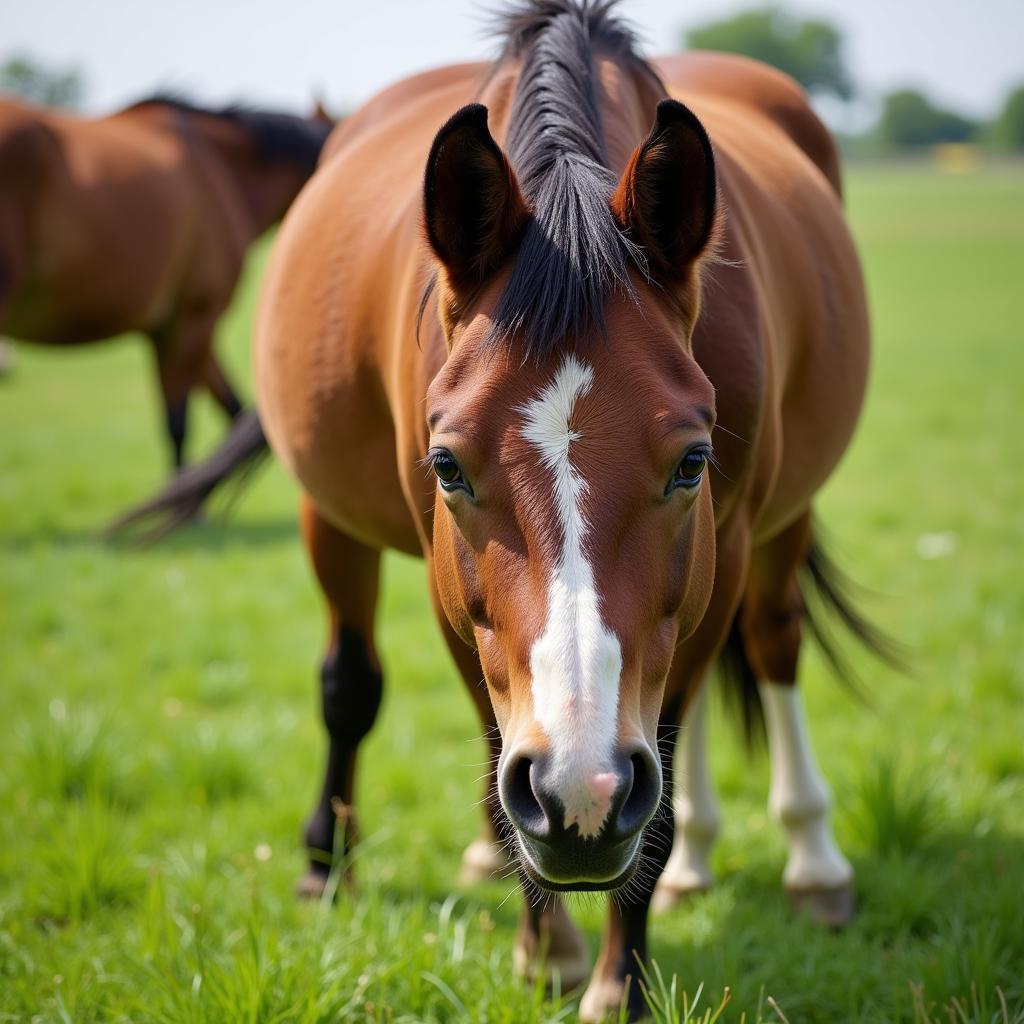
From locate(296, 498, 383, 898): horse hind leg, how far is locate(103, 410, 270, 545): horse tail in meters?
1.22

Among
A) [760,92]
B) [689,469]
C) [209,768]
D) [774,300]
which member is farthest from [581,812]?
[760,92]

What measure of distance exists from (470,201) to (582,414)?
0.48m

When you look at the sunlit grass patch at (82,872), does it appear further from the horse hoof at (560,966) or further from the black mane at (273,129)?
the black mane at (273,129)

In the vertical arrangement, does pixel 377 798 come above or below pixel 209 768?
below

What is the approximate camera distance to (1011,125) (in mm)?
102625

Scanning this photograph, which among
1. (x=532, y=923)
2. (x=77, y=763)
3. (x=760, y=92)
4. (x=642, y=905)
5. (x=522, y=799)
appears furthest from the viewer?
(x=77, y=763)

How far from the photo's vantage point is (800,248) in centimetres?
312

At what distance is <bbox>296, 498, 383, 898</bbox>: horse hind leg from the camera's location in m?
3.41

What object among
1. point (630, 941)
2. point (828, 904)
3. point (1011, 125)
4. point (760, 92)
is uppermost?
point (760, 92)

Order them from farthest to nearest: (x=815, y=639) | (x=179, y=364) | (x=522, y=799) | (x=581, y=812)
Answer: (x=179, y=364) → (x=815, y=639) → (x=522, y=799) → (x=581, y=812)

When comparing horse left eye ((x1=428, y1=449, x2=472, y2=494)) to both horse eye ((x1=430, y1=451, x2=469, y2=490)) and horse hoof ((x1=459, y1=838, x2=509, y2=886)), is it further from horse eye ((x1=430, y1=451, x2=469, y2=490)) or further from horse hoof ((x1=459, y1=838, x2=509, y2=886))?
horse hoof ((x1=459, y1=838, x2=509, y2=886))

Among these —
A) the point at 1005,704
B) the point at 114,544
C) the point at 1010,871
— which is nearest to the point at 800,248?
the point at 1010,871

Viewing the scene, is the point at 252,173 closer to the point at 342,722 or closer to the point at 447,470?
the point at 342,722

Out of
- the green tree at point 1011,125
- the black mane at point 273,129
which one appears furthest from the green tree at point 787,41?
the black mane at point 273,129
